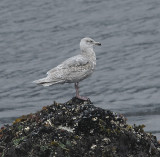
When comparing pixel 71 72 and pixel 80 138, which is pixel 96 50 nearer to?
pixel 71 72

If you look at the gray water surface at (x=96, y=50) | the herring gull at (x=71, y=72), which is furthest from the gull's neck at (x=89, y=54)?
the gray water surface at (x=96, y=50)

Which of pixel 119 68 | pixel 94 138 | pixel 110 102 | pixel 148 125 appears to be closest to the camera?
pixel 94 138

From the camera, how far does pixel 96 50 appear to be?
2322 centimetres

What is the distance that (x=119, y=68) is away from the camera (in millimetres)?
20516

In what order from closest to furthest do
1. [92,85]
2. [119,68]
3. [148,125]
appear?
[148,125], [92,85], [119,68]

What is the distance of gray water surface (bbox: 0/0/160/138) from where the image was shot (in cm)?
1709

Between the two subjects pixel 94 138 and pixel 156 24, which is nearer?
pixel 94 138

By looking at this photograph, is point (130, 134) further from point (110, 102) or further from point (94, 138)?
point (110, 102)

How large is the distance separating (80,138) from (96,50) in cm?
1521

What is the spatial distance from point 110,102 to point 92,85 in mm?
2151

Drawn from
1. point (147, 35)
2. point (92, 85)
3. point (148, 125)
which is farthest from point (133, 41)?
point (148, 125)

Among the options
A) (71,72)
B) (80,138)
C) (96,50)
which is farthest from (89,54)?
(96,50)

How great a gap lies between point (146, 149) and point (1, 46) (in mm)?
16872

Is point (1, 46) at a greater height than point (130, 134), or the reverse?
point (130, 134)
